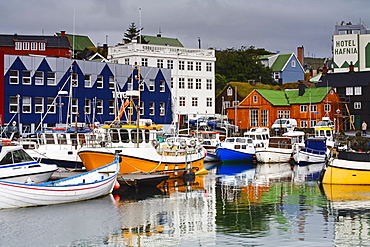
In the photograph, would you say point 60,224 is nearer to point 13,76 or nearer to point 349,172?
point 349,172

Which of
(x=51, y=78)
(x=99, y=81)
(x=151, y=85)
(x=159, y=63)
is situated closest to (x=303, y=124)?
(x=159, y=63)

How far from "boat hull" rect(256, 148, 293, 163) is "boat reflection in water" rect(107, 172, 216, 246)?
63.1 feet

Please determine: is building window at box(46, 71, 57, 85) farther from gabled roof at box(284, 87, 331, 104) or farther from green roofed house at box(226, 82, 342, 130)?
gabled roof at box(284, 87, 331, 104)

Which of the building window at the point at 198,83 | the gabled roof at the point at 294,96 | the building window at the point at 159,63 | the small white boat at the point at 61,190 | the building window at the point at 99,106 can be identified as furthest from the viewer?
the building window at the point at 198,83

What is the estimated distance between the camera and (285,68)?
106 metres

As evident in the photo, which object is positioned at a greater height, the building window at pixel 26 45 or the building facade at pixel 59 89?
the building window at pixel 26 45

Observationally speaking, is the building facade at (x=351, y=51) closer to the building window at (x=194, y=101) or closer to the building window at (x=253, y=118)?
the building window at (x=253, y=118)

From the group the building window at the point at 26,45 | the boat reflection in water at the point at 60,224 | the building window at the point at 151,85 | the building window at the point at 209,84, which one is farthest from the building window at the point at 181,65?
the boat reflection in water at the point at 60,224

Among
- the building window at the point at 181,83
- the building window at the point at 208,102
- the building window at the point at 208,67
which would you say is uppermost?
the building window at the point at 208,67

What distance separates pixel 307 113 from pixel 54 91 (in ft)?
111

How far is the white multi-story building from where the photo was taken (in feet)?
239

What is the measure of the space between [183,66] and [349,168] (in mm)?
44555

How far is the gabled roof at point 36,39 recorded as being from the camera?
80688mm

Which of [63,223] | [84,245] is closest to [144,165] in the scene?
[63,223]
